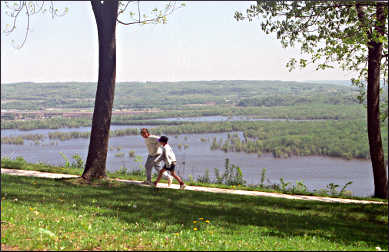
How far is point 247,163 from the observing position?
51719 millimetres

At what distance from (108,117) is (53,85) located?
15584 cm

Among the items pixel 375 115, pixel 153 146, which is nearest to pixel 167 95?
pixel 375 115

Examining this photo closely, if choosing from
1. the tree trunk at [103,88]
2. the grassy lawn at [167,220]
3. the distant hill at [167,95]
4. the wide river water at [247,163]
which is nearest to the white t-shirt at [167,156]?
the grassy lawn at [167,220]

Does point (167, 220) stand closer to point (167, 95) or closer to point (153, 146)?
point (153, 146)

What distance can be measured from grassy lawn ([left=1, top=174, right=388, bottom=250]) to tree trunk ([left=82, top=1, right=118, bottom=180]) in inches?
37.8

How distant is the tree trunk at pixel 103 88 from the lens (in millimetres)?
17250

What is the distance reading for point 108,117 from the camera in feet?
57.1

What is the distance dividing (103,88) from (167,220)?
310 inches

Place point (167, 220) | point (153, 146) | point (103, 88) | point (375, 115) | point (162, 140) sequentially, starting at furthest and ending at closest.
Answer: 1. point (375, 115)
2. point (103, 88)
3. point (153, 146)
4. point (162, 140)
5. point (167, 220)

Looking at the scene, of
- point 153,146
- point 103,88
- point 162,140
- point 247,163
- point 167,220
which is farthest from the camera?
point 247,163

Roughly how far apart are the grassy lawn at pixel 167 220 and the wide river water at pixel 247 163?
16.3 meters

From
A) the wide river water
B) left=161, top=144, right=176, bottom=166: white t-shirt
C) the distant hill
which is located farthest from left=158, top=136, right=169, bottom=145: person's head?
the distant hill

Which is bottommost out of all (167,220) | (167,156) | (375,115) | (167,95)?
(167,220)

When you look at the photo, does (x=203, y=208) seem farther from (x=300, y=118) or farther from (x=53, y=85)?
(x=53, y=85)
